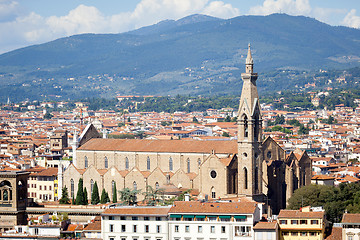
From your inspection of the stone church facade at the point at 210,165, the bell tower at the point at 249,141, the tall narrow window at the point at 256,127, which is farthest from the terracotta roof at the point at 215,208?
the tall narrow window at the point at 256,127

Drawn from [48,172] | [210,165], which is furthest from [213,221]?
[48,172]

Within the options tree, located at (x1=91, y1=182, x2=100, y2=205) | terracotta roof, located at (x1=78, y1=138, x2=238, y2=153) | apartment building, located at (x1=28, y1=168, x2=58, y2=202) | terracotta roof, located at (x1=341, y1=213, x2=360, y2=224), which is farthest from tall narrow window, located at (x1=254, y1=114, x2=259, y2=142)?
apartment building, located at (x1=28, y1=168, x2=58, y2=202)

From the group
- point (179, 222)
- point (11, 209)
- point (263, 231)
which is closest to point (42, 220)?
point (11, 209)

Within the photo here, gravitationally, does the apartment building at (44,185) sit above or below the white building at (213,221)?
below

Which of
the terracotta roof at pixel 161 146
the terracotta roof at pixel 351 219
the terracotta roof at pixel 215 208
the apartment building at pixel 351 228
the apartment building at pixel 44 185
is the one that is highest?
the terracotta roof at pixel 161 146

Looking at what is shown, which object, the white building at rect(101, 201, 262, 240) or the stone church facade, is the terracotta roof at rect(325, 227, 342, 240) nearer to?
the white building at rect(101, 201, 262, 240)

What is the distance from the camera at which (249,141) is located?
69.4 meters

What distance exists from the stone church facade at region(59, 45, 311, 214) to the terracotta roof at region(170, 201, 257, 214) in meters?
17.4

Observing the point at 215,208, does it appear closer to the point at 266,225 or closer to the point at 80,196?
the point at 266,225

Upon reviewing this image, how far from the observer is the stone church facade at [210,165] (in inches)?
2746

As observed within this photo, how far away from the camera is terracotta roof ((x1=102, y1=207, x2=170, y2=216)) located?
2005 inches

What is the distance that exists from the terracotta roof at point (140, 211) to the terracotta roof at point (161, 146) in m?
21.9

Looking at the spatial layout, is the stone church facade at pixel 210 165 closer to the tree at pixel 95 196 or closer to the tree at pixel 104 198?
the tree at pixel 95 196

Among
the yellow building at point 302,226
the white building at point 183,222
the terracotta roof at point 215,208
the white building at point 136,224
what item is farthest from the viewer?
the white building at point 136,224
